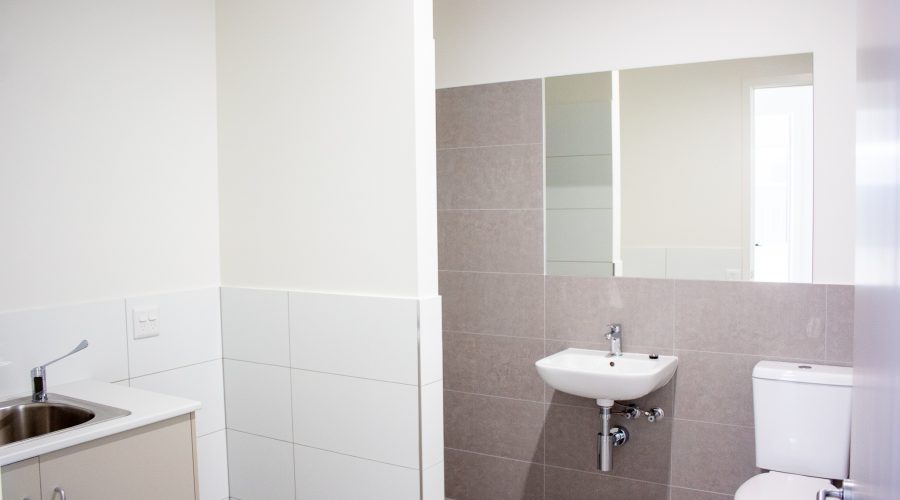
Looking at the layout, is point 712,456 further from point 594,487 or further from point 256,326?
point 256,326

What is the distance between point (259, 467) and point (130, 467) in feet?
2.55

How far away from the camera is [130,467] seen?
1.79 metres

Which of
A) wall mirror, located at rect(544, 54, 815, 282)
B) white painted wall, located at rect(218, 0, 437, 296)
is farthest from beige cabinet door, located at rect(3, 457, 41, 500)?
wall mirror, located at rect(544, 54, 815, 282)

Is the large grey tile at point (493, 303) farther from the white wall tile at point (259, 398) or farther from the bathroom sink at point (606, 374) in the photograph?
the white wall tile at point (259, 398)

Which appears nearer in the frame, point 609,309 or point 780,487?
point 780,487

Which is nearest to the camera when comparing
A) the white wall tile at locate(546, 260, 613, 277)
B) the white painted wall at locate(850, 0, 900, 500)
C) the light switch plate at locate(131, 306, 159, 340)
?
the white painted wall at locate(850, 0, 900, 500)

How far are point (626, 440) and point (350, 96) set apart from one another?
184cm

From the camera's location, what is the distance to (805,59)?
8.18ft

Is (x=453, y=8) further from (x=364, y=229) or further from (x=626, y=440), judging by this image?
(x=626, y=440)

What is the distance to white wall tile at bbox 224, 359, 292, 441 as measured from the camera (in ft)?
8.00

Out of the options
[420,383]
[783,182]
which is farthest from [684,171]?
[420,383]

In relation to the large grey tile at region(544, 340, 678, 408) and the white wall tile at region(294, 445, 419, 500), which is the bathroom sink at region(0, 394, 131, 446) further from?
the large grey tile at region(544, 340, 678, 408)

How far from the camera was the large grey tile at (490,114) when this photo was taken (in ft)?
9.95

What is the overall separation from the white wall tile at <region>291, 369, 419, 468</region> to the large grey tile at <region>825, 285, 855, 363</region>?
1.56 meters
